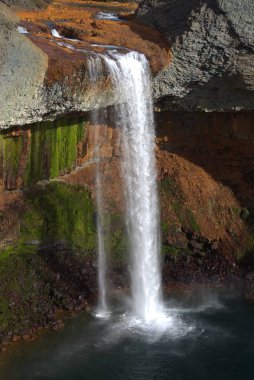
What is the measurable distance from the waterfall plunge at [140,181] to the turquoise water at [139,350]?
0.89m

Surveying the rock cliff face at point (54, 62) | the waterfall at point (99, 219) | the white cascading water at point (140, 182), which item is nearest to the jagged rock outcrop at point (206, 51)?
the rock cliff face at point (54, 62)

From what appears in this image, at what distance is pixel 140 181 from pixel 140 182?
3 cm

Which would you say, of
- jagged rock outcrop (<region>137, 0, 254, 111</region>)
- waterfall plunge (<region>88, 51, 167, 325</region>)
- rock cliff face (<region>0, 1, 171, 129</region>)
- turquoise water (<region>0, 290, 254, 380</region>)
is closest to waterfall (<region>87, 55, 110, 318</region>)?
rock cliff face (<region>0, 1, 171, 129</region>)

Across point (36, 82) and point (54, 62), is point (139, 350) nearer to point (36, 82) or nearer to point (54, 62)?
point (36, 82)

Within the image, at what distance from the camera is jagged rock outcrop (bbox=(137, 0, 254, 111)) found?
1836 centimetres

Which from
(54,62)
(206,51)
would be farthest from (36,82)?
(206,51)

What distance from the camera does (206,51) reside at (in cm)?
1880

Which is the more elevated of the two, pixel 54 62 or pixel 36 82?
pixel 54 62

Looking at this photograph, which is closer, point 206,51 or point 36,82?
point 36,82

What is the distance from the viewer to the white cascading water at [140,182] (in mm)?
18094

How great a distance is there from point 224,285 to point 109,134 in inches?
271

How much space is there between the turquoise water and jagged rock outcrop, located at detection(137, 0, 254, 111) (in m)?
7.32

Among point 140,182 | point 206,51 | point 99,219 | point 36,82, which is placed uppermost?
point 206,51

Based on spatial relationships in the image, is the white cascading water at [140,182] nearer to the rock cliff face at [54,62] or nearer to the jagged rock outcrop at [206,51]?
the rock cliff face at [54,62]
